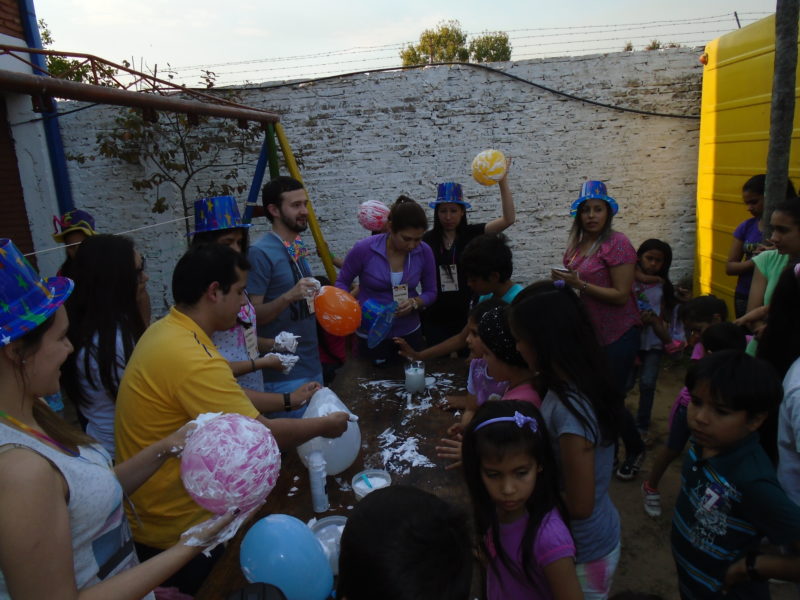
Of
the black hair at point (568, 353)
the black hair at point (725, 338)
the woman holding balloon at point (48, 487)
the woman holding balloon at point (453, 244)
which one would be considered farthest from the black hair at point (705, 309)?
the woman holding balloon at point (48, 487)

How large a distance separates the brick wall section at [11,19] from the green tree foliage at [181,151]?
4.78ft

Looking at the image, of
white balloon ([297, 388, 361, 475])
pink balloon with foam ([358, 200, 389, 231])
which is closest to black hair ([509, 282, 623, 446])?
white balloon ([297, 388, 361, 475])

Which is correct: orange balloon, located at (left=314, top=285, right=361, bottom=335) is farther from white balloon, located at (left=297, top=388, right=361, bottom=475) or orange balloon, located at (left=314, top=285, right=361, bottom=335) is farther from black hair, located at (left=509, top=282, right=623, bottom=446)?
black hair, located at (left=509, top=282, right=623, bottom=446)

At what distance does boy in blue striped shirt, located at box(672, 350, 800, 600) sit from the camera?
1610mm

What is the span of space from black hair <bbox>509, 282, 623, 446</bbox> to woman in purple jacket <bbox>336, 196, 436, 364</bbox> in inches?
69.5

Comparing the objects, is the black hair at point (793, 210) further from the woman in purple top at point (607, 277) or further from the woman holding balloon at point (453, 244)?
the woman holding balloon at point (453, 244)

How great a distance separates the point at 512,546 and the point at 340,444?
2.71 ft

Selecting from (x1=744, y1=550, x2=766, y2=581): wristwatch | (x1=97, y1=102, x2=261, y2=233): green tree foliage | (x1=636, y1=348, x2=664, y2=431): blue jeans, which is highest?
(x1=97, y1=102, x2=261, y2=233): green tree foliage

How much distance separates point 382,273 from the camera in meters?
3.54

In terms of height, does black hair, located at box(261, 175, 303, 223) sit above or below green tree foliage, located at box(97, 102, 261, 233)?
below

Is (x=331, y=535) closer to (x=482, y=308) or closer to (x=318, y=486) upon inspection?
(x=318, y=486)

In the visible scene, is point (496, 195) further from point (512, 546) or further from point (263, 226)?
point (512, 546)

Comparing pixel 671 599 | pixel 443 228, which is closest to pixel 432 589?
pixel 671 599

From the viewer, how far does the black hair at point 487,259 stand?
2.65 meters
